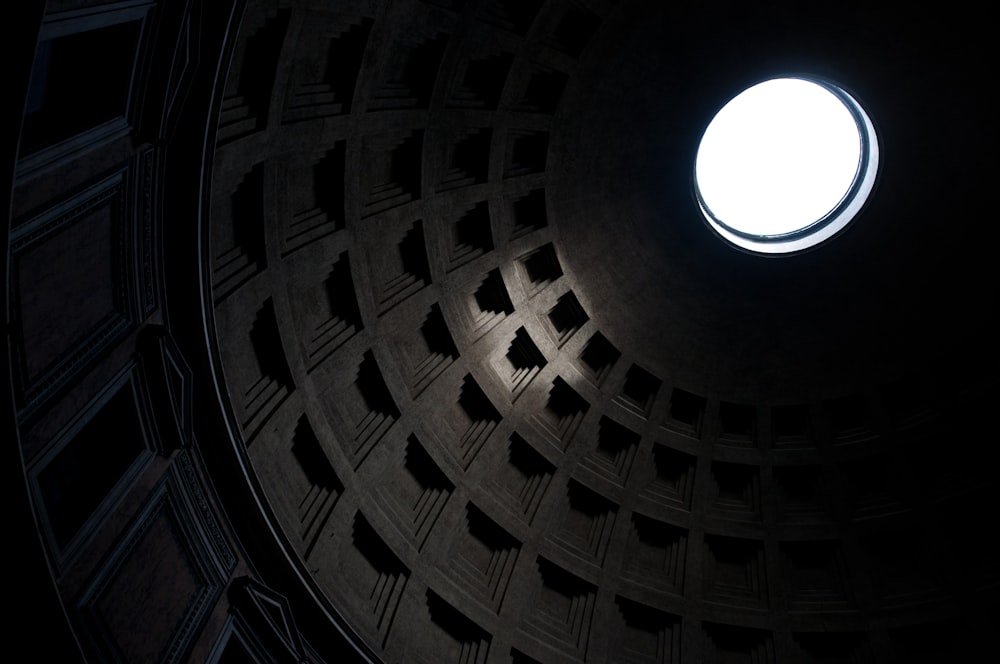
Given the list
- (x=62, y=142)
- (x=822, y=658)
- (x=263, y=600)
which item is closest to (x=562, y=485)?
(x=822, y=658)

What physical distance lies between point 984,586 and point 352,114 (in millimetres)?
22721

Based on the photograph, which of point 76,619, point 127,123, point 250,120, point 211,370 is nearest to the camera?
point 76,619

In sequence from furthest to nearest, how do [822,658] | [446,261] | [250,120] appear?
[822,658] < [446,261] < [250,120]

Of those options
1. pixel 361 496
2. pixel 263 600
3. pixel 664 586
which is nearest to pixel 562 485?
pixel 664 586

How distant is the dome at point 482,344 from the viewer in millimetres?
11664

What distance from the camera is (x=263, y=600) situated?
1457 cm

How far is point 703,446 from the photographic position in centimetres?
2569

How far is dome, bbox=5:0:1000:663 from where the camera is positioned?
459 inches

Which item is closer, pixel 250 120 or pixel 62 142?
pixel 62 142

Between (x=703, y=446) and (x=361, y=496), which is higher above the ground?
(x=703, y=446)

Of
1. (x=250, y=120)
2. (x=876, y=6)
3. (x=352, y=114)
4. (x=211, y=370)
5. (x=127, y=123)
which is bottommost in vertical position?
(x=211, y=370)

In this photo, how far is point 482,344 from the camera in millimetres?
22594

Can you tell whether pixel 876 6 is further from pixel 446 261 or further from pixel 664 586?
pixel 664 586

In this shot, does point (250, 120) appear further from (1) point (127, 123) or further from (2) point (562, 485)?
(2) point (562, 485)
